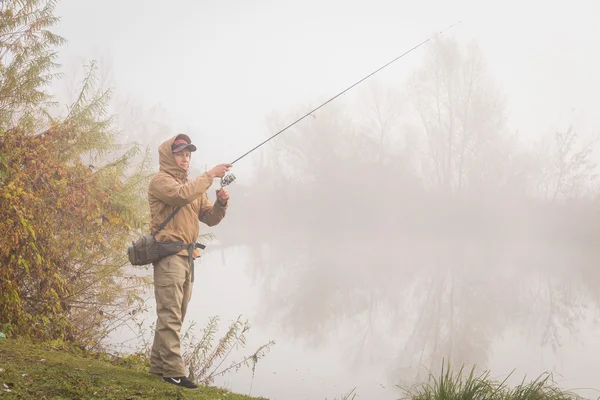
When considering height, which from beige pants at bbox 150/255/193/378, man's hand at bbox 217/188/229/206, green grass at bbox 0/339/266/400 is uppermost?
man's hand at bbox 217/188/229/206

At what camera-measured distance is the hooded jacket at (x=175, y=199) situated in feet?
13.5

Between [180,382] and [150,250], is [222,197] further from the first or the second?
[180,382]

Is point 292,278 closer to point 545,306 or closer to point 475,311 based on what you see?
point 475,311

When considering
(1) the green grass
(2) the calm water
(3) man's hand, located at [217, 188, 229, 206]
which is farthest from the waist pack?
(2) the calm water

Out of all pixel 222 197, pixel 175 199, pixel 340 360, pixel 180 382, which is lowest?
pixel 180 382

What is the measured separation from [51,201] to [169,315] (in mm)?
2534

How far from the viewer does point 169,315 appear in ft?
13.5

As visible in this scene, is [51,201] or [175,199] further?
[51,201]

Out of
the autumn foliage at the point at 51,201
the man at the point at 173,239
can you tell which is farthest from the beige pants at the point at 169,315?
the autumn foliage at the point at 51,201

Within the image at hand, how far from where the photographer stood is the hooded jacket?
4.11 meters

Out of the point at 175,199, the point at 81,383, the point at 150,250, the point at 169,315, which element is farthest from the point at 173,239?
the point at 81,383

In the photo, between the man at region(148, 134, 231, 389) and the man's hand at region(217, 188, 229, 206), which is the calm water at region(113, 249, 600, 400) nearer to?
the man at region(148, 134, 231, 389)

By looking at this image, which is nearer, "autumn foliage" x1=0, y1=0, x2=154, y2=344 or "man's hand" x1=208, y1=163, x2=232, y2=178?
"man's hand" x1=208, y1=163, x2=232, y2=178

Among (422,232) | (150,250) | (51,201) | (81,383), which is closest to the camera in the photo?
(81,383)
